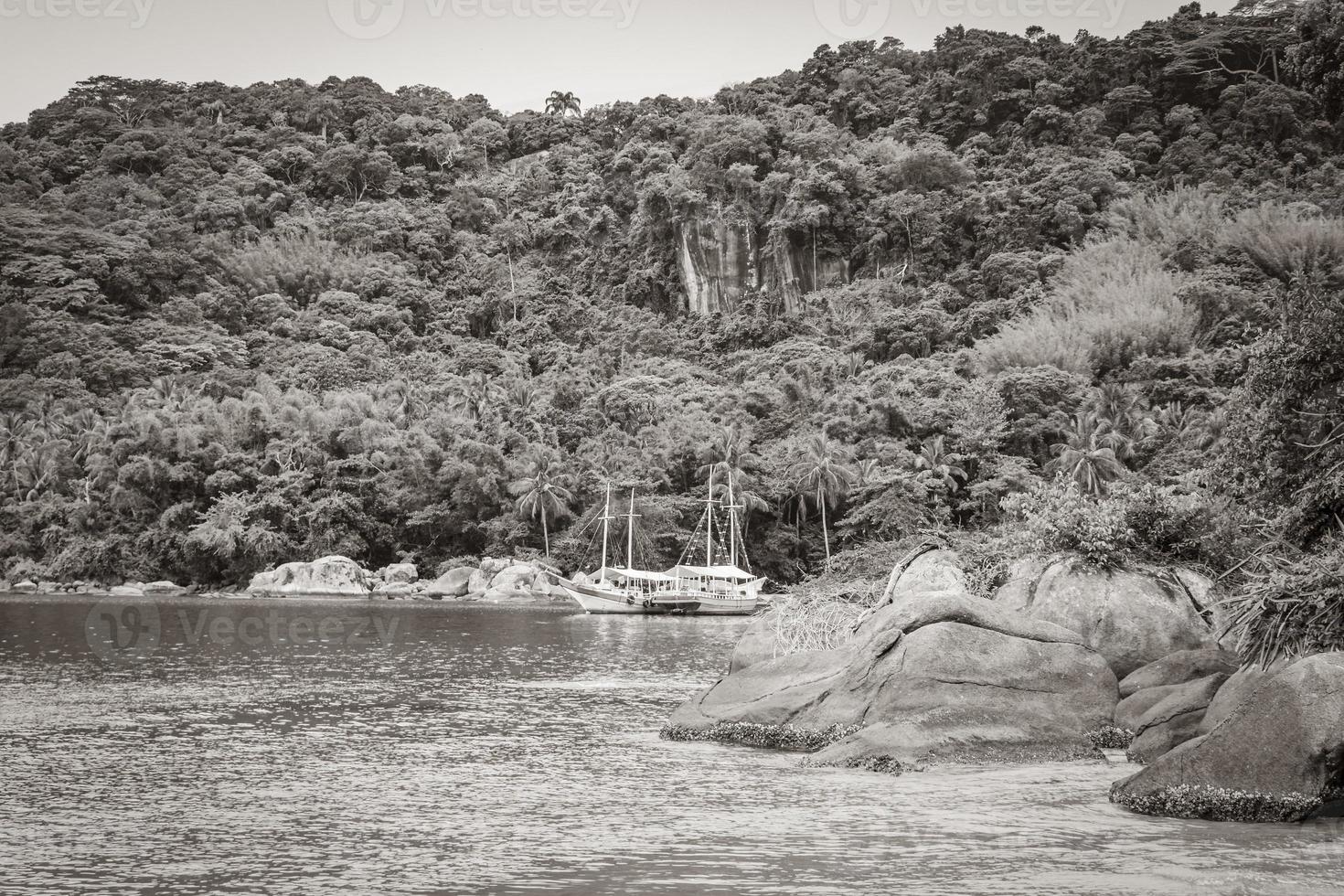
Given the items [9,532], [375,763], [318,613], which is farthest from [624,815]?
[9,532]

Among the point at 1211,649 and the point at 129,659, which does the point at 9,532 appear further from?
the point at 1211,649

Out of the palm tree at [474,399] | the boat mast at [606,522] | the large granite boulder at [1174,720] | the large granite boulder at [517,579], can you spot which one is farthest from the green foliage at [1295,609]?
the palm tree at [474,399]

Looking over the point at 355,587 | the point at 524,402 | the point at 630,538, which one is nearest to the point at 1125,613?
the point at 630,538

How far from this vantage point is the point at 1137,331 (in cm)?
8944

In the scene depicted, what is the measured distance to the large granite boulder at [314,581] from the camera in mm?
82750

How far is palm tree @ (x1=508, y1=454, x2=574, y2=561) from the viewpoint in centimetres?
8762

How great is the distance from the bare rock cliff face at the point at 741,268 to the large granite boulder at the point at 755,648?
9946 centimetres

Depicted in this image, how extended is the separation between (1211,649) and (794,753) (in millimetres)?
8067

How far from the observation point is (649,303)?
13688 cm

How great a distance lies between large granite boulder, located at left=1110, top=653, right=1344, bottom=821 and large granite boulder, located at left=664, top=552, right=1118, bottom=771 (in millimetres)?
3948

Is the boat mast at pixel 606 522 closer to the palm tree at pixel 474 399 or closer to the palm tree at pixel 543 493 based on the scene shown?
the palm tree at pixel 543 493

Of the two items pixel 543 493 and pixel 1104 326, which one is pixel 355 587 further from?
pixel 1104 326

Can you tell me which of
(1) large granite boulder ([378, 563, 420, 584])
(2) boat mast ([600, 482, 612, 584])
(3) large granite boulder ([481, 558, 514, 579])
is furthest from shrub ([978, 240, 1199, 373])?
(1) large granite boulder ([378, 563, 420, 584])

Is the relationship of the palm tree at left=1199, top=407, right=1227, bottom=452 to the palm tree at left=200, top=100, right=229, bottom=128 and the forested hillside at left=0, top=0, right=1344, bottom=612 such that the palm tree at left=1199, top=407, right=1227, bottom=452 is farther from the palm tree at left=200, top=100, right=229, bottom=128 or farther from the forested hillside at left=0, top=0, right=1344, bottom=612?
the palm tree at left=200, top=100, right=229, bottom=128
